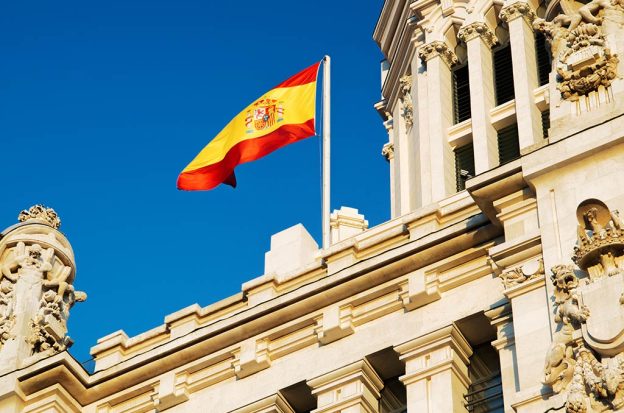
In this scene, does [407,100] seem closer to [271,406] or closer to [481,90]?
[481,90]

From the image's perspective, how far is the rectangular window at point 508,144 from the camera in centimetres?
4462

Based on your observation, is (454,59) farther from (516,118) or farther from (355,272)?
(355,272)

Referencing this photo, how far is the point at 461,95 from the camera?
47906 mm

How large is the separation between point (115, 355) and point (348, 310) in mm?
5346

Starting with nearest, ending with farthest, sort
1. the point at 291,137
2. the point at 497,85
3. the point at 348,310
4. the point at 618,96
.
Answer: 1. the point at 618,96
2. the point at 348,310
3. the point at 291,137
4. the point at 497,85

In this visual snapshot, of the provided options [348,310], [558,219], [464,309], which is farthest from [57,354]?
[558,219]

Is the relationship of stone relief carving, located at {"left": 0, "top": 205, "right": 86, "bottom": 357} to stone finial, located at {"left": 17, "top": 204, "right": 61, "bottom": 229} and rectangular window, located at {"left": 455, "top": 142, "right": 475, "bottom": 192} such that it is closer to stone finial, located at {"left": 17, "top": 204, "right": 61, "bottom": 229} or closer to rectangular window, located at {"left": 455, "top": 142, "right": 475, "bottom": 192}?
stone finial, located at {"left": 17, "top": 204, "right": 61, "bottom": 229}

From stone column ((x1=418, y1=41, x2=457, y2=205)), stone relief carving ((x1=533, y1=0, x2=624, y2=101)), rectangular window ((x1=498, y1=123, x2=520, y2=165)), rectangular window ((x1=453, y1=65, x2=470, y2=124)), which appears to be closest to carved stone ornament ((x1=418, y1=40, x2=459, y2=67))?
stone column ((x1=418, y1=41, x2=457, y2=205))

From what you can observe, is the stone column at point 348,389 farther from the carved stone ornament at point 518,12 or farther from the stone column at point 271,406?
the carved stone ornament at point 518,12

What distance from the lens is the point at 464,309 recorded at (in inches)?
1203

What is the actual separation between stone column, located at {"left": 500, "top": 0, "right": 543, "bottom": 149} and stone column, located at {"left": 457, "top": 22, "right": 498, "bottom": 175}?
0.86 metres

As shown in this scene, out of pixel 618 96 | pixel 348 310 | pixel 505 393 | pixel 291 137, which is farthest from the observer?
pixel 291 137

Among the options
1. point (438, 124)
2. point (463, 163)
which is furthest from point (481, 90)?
point (463, 163)

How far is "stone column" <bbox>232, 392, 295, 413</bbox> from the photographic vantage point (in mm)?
31578
